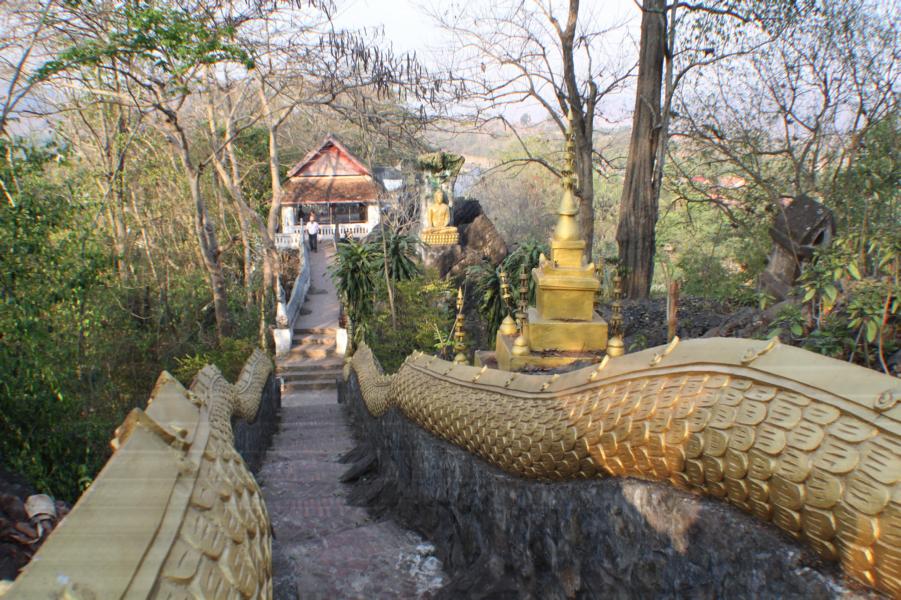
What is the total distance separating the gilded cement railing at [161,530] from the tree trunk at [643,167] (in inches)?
451

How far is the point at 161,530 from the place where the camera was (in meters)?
1.43

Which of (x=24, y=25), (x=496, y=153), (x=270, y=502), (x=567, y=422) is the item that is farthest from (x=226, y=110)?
(x=496, y=153)

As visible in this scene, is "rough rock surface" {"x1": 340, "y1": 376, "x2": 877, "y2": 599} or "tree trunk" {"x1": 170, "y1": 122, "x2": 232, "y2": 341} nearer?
"rough rock surface" {"x1": 340, "y1": 376, "x2": 877, "y2": 599}

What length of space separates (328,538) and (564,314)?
254 centimetres

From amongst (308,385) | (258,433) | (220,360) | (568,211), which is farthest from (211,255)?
(568,211)

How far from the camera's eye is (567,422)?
8.33ft

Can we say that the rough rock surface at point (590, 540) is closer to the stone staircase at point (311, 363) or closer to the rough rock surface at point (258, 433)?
the rough rock surface at point (258, 433)

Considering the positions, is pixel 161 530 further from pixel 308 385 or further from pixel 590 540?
pixel 308 385

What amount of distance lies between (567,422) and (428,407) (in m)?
1.58

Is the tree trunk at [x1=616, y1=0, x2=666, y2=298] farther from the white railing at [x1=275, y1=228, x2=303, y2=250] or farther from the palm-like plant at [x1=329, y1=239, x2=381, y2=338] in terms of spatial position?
the white railing at [x1=275, y1=228, x2=303, y2=250]

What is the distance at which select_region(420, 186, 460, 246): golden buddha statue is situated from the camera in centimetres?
1900

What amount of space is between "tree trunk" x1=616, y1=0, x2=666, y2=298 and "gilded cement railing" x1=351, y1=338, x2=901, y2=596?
1042cm

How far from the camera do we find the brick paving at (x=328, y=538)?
3469 mm

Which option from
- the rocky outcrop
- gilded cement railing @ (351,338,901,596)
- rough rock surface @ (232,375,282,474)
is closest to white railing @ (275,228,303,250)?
the rocky outcrop
